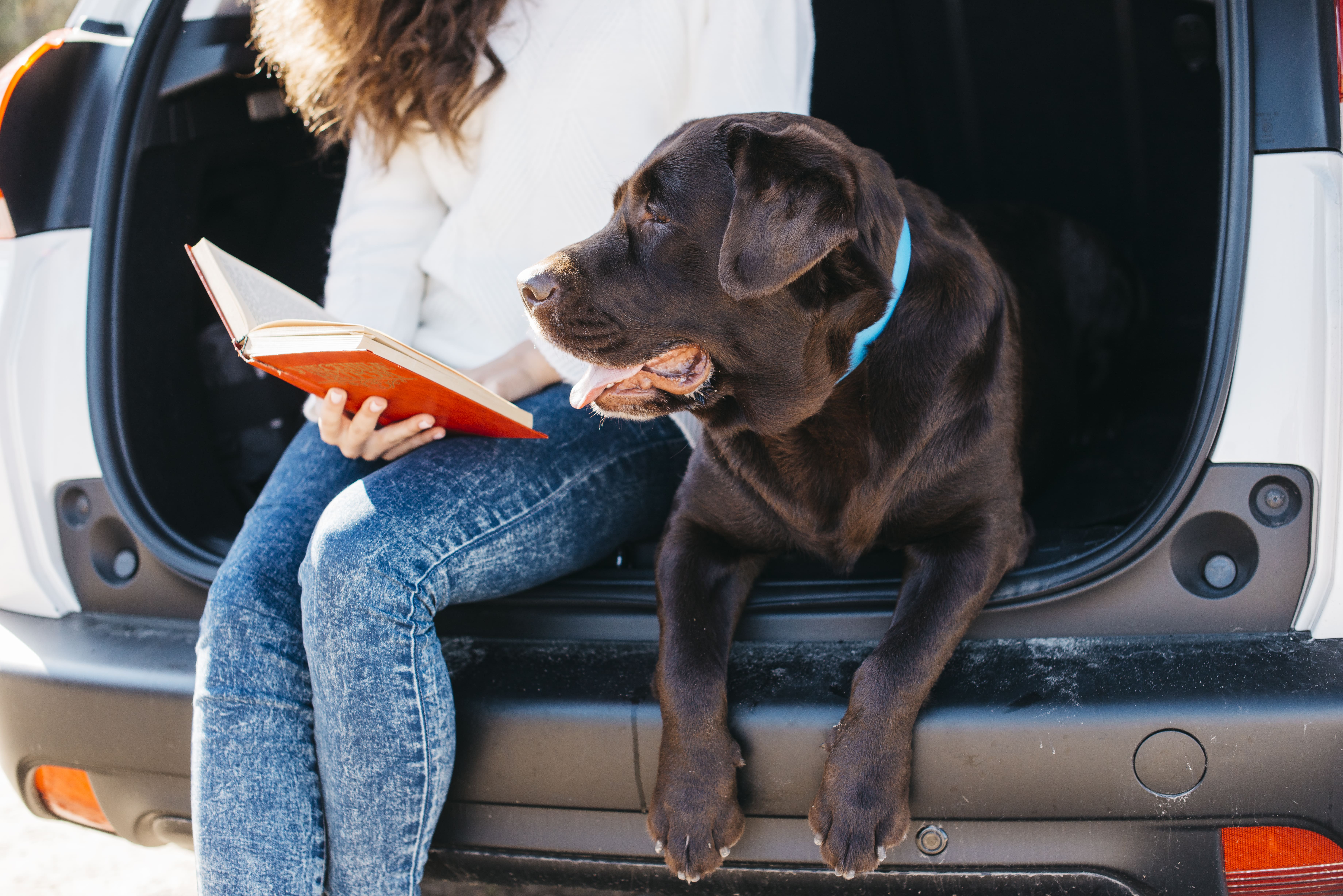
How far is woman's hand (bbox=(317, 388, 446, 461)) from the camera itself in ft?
5.46

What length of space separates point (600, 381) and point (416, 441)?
0.40 metres

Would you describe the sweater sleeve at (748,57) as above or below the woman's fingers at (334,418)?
above

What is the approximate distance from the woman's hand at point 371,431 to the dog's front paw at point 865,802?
0.84m

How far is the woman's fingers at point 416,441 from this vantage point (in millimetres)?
1776

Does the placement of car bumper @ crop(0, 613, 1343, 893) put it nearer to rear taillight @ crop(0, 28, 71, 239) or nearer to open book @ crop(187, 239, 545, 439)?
open book @ crop(187, 239, 545, 439)

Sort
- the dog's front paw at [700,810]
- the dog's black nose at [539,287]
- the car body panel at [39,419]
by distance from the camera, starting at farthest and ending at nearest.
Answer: the car body panel at [39,419], the dog's black nose at [539,287], the dog's front paw at [700,810]

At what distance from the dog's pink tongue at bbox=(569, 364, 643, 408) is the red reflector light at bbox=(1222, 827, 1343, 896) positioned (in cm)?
98

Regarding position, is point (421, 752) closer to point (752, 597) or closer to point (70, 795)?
point (752, 597)

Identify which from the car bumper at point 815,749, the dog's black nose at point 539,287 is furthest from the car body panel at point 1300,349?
the dog's black nose at point 539,287

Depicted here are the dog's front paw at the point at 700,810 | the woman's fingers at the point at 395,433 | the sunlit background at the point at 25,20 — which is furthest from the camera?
the sunlit background at the point at 25,20

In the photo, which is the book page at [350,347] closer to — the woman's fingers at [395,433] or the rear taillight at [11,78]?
the woman's fingers at [395,433]

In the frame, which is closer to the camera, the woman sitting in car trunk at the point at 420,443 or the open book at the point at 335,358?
the open book at the point at 335,358

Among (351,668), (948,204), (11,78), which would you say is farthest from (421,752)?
→ (948,204)

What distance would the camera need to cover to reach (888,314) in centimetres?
152
